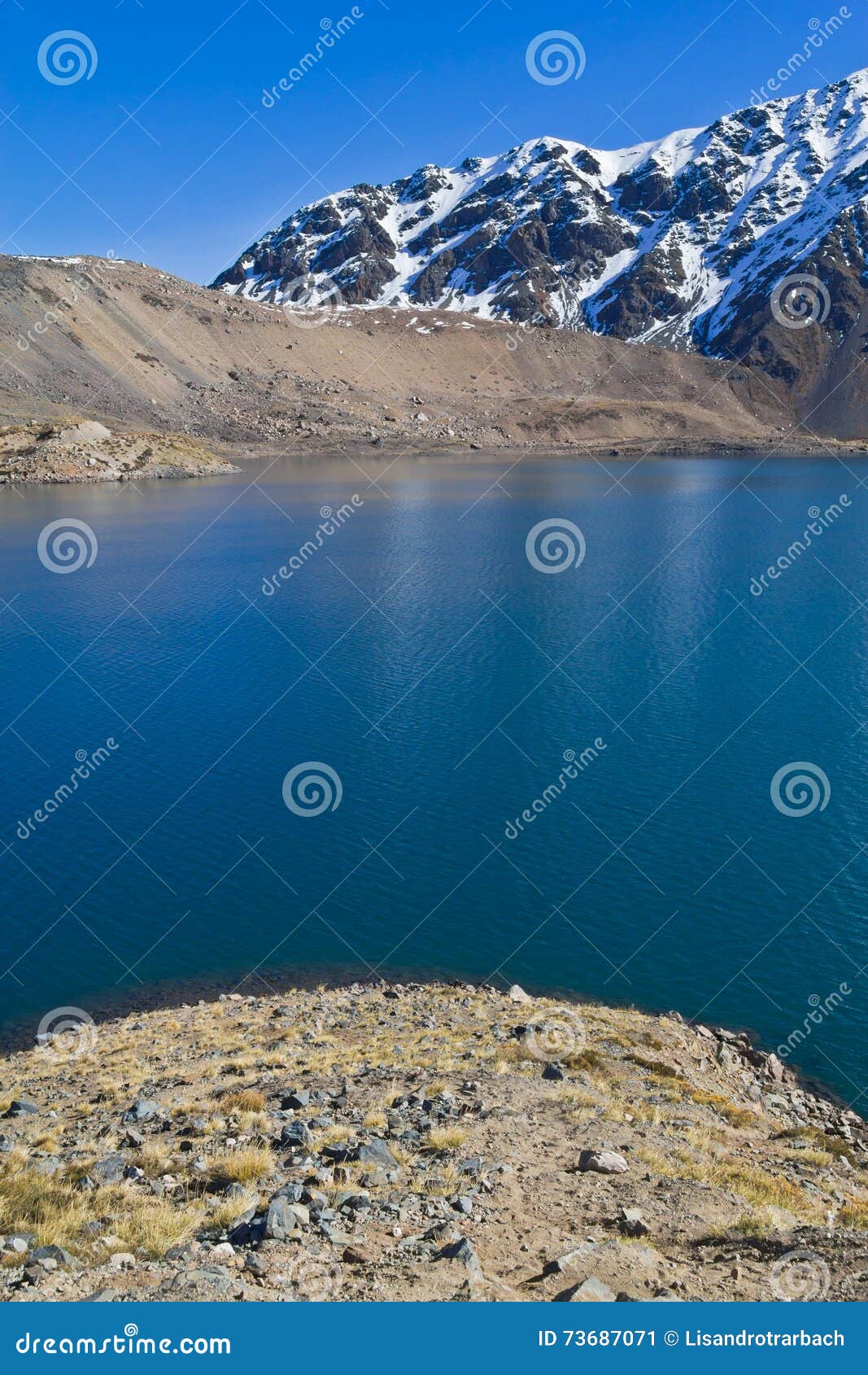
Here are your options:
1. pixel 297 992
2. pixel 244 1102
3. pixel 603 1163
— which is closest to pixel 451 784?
pixel 297 992

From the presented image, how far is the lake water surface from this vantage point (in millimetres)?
28703

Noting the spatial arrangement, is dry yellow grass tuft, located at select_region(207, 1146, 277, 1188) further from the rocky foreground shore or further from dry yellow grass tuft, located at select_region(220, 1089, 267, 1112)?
dry yellow grass tuft, located at select_region(220, 1089, 267, 1112)

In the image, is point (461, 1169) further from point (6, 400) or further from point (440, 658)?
point (6, 400)

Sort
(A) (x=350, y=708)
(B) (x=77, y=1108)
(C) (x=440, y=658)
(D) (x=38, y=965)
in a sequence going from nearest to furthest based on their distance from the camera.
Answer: (B) (x=77, y=1108) → (D) (x=38, y=965) → (A) (x=350, y=708) → (C) (x=440, y=658)

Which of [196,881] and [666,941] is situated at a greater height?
[666,941]

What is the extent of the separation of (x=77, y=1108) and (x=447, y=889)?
1535 cm

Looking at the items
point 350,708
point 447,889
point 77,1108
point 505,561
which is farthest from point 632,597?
point 77,1108

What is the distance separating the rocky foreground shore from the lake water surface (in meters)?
3.69

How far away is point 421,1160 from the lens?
52.4 ft

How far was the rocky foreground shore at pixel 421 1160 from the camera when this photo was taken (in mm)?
12289

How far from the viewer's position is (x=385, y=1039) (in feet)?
73.7

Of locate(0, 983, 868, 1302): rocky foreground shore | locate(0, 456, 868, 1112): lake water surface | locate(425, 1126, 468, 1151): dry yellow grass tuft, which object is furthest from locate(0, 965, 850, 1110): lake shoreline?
locate(425, 1126, 468, 1151): dry yellow grass tuft

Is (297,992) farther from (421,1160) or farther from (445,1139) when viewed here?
(421,1160)

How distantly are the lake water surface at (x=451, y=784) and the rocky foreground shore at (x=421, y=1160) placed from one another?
12.1ft
